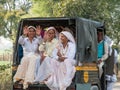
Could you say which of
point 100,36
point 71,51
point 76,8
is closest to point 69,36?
point 71,51

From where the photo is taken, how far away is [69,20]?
11.1 metres

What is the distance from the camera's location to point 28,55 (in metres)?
11.0

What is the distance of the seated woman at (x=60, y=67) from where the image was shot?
10562 millimetres

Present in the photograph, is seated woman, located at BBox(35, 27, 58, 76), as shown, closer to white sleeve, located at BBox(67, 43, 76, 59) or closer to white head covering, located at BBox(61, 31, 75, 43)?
white head covering, located at BBox(61, 31, 75, 43)

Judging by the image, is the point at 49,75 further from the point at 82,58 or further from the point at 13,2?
the point at 13,2

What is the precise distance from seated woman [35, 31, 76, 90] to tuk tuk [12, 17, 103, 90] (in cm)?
13

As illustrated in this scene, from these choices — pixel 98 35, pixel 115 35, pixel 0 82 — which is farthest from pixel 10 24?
pixel 98 35

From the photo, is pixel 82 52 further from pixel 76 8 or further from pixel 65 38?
pixel 76 8

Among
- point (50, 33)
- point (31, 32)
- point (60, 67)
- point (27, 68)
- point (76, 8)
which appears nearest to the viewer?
point (60, 67)

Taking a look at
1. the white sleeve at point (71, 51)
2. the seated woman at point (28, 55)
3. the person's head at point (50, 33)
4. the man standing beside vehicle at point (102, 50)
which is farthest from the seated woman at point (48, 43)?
the man standing beside vehicle at point (102, 50)

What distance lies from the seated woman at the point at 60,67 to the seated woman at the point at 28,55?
0.70ft

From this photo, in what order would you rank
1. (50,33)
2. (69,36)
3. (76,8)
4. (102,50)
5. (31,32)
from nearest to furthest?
1. (69,36)
2. (50,33)
3. (31,32)
4. (102,50)
5. (76,8)

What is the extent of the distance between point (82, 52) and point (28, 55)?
4.06 feet

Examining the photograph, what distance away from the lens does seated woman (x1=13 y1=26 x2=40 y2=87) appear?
1080cm
